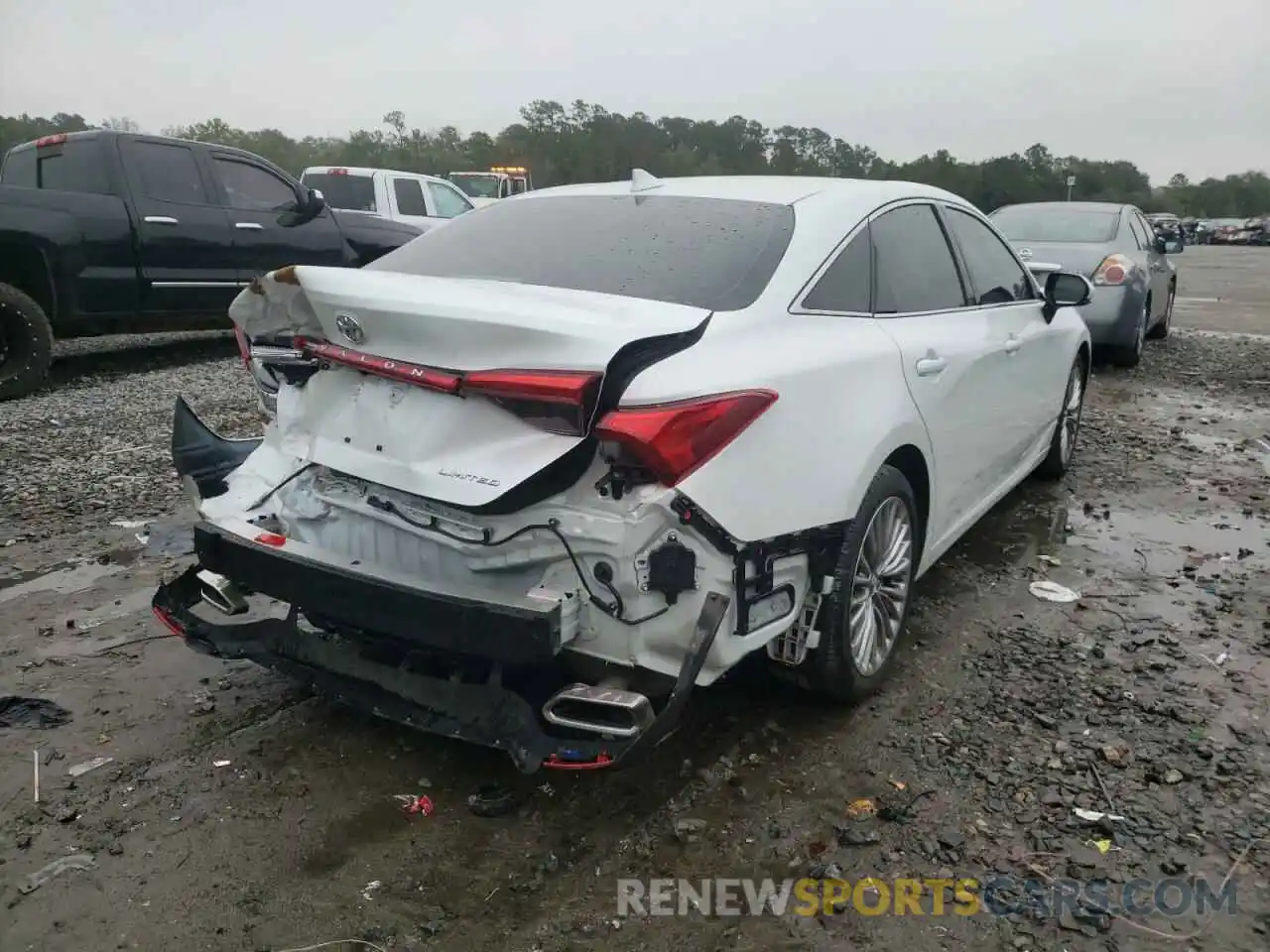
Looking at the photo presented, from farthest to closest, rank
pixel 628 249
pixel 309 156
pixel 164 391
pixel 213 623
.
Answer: pixel 309 156 < pixel 164 391 < pixel 628 249 < pixel 213 623

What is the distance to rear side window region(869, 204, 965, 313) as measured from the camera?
3.42 metres

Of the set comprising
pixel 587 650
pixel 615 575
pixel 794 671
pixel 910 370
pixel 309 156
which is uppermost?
pixel 309 156

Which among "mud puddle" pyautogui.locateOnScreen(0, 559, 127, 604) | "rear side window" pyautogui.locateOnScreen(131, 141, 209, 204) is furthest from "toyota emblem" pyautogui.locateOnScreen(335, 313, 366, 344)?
"rear side window" pyautogui.locateOnScreen(131, 141, 209, 204)

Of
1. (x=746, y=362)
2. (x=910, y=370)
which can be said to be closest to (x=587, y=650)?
(x=746, y=362)

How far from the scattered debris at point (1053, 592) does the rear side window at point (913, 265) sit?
1.28m

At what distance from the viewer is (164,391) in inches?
312

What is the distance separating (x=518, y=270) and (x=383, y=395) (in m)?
0.74

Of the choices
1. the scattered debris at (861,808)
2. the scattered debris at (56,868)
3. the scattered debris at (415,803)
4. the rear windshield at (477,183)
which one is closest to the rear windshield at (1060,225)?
the scattered debris at (861,808)

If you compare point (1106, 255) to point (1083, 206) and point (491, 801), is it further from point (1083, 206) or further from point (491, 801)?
point (491, 801)

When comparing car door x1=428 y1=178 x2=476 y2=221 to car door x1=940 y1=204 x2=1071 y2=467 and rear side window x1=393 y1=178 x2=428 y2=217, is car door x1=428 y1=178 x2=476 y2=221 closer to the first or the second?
rear side window x1=393 y1=178 x2=428 y2=217

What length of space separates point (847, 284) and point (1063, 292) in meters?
2.33

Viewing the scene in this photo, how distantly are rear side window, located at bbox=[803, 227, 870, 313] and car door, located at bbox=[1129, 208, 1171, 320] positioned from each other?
781cm

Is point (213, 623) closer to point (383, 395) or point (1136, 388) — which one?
point (383, 395)

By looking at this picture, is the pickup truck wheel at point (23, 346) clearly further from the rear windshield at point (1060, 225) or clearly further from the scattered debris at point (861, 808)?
the rear windshield at point (1060, 225)
